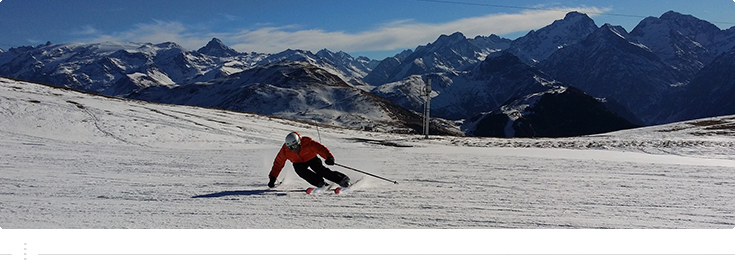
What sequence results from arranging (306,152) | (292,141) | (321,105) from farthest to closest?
(321,105) → (306,152) → (292,141)

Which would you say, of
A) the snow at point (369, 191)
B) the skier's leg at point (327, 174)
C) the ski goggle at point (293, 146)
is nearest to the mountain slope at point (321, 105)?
the snow at point (369, 191)

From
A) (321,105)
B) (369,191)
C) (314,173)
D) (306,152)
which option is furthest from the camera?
(321,105)

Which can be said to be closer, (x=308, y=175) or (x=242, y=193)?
(x=242, y=193)

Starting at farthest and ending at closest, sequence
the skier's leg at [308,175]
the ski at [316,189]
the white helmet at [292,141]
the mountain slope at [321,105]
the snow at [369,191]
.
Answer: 1. the mountain slope at [321,105]
2. the skier's leg at [308,175]
3. the ski at [316,189]
4. the white helmet at [292,141]
5. the snow at [369,191]

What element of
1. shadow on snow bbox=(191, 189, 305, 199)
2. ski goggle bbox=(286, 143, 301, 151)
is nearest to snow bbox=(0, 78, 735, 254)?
shadow on snow bbox=(191, 189, 305, 199)

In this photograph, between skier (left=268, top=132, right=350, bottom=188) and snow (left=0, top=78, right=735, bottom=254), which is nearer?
snow (left=0, top=78, right=735, bottom=254)

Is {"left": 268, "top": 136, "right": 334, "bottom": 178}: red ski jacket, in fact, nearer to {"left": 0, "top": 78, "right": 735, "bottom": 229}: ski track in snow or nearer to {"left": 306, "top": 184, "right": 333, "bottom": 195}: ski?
{"left": 306, "top": 184, "right": 333, "bottom": 195}: ski

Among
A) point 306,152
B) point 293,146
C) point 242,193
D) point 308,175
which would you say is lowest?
point 242,193

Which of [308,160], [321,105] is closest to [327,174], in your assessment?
[308,160]

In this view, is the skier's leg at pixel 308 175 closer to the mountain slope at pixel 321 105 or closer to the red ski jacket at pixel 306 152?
the red ski jacket at pixel 306 152

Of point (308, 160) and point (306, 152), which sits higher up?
point (306, 152)

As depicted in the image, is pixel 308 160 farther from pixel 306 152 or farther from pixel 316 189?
pixel 316 189

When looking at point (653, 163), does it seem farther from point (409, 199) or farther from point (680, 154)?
point (409, 199)
